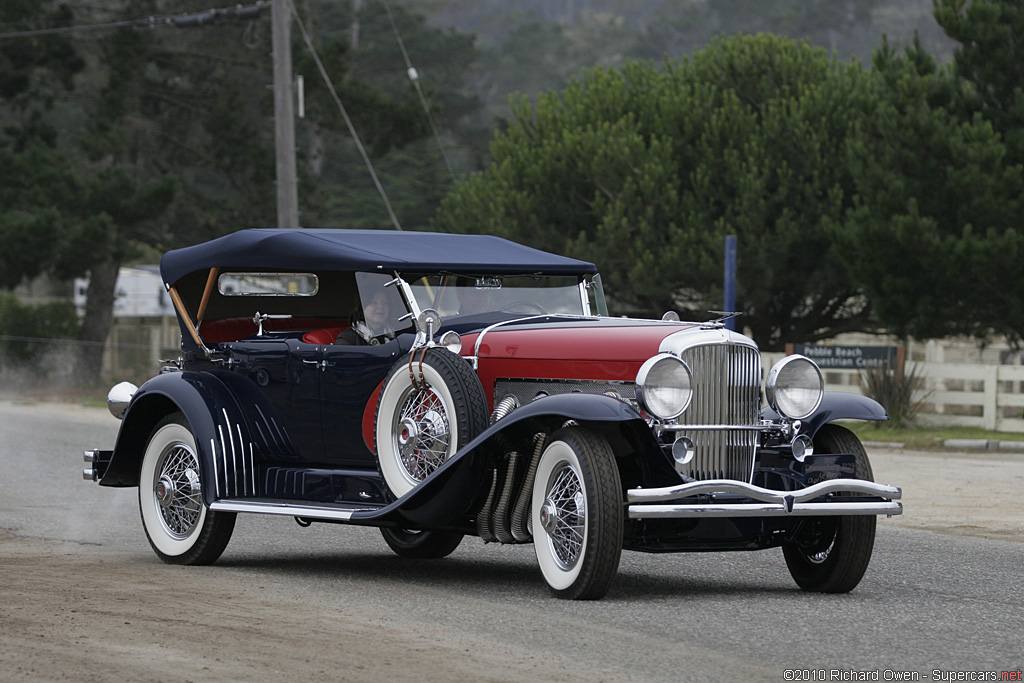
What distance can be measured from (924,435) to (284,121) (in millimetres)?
12398

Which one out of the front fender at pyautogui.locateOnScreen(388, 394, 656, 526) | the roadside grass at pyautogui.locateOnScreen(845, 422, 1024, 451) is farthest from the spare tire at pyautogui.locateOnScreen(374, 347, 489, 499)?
the roadside grass at pyautogui.locateOnScreen(845, 422, 1024, 451)

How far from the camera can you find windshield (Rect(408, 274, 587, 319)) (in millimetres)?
9078

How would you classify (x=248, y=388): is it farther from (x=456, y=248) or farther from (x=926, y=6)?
(x=926, y=6)

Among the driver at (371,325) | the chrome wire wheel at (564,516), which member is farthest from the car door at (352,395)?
the chrome wire wheel at (564,516)

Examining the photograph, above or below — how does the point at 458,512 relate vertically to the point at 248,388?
below

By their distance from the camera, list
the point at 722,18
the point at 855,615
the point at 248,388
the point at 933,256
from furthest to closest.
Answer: the point at 722,18
the point at 933,256
the point at 248,388
the point at 855,615

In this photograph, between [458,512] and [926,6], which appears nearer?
[458,512]

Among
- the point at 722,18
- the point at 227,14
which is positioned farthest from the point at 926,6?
the point at 227,14

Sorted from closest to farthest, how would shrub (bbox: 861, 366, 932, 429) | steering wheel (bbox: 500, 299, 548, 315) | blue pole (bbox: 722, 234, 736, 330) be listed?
steering wheel (bbox: 500, 299, 548, 315) < blue pole (bbox: 722, 234, 736, 330) < shrub (bbox: 861, 366, 932, 429)

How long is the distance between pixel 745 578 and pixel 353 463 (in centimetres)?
241

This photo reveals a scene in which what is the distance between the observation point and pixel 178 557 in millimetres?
9375

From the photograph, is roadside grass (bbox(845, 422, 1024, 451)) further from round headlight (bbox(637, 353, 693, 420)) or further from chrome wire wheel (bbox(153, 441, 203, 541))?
round headlight (bbox(637, 353, 693, 420))

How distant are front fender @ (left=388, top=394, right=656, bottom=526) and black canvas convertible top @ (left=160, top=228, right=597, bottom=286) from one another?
5.03 feet

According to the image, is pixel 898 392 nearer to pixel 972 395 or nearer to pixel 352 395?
pixel 972 395
